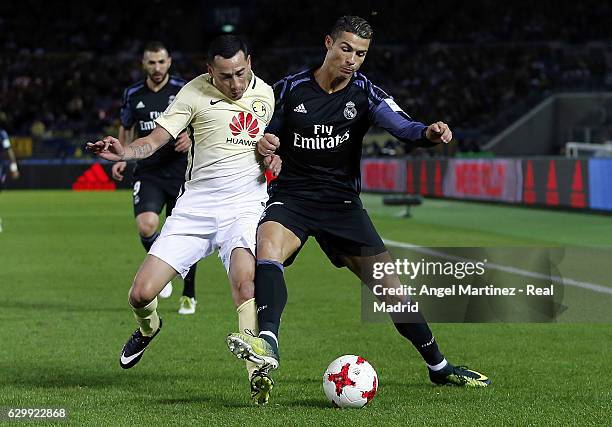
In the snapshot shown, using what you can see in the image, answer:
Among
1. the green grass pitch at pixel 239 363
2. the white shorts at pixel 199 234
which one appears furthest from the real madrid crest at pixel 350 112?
the green grass pitch at pixel 239 363

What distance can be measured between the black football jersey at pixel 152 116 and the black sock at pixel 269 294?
4466 mm

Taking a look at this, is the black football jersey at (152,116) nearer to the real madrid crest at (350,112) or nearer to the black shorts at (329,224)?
the black shorts at (329,224)

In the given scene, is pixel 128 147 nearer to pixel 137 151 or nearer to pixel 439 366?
pixel 137 151

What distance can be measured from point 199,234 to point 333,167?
89 cm

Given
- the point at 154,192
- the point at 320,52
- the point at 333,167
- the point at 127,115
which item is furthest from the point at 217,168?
the point at 320,52

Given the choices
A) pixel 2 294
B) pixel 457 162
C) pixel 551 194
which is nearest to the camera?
pixel 2 294

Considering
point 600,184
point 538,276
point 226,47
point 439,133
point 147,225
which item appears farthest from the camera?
point 600,184

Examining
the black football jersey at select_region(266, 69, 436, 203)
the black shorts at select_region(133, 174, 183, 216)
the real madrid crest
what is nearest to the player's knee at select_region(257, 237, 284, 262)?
the black football jersey at select_region(266, 69, 436, 203)

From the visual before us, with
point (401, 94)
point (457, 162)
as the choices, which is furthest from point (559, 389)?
point (401, 94)

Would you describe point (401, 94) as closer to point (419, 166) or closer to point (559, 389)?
point (419, 166)

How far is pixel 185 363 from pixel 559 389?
2471 mm

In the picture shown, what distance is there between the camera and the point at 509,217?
2394 centimetres

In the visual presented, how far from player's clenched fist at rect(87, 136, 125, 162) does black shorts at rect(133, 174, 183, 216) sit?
430 centimetres

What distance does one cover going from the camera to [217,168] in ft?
23.1
